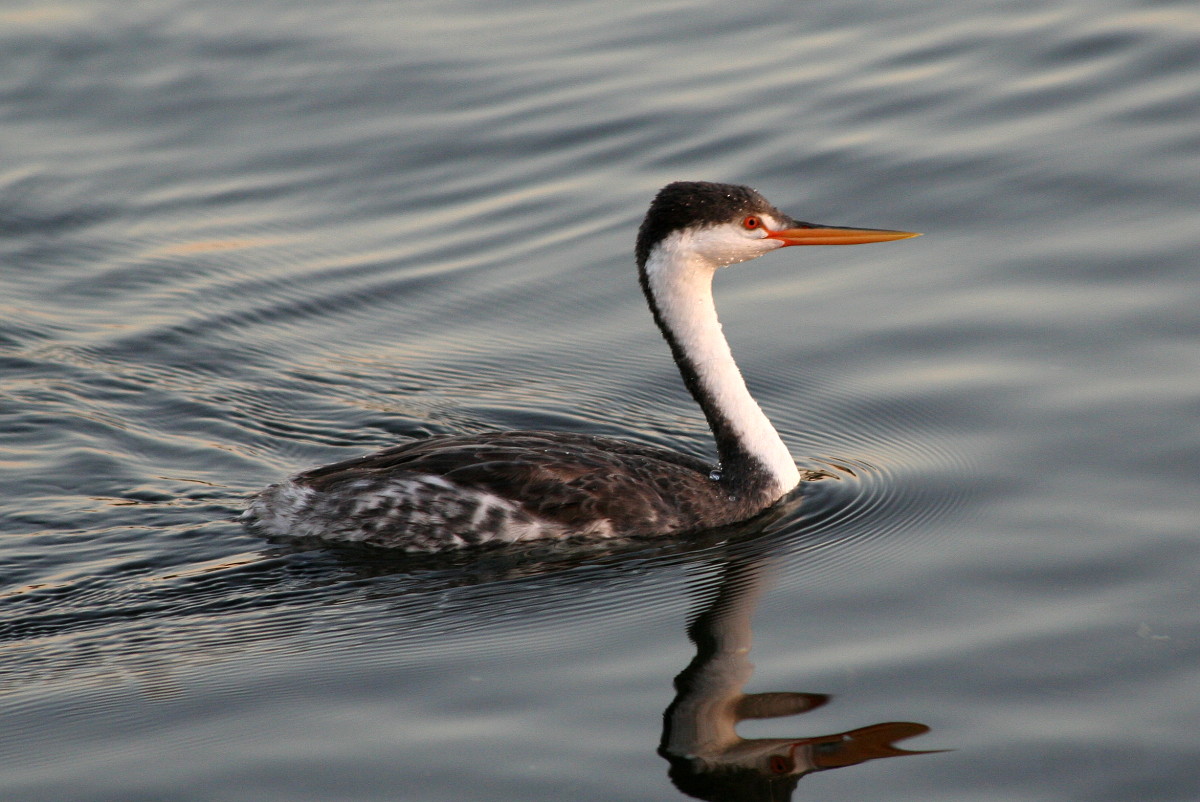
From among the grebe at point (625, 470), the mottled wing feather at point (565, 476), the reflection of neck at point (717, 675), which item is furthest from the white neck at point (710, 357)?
the reflection of neck at point (717, 675)

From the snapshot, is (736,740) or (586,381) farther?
(586,381)

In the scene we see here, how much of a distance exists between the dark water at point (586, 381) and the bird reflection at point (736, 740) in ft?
0.08

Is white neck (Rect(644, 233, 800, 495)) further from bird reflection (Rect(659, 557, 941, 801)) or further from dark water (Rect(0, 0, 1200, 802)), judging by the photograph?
bird reflection (Rect(659, 557, 941, 801))

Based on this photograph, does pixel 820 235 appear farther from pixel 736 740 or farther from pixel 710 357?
pixel 736 740

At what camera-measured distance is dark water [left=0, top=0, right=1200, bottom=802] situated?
671cm

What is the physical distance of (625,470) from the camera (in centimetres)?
890

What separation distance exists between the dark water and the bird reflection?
0.02m

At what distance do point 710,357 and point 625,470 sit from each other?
87 cm

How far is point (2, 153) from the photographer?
1481 centimetres

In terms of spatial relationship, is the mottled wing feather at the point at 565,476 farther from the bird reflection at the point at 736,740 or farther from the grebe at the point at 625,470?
the bird reflection at the point at 736,740

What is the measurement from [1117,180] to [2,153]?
950 cm

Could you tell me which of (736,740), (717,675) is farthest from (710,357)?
(736,740)

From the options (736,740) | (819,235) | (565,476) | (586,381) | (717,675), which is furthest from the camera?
(586,381)

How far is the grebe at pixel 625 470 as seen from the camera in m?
8.73
